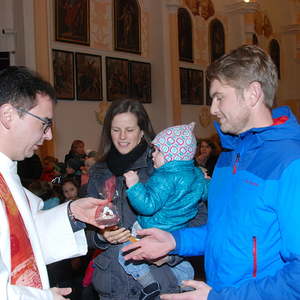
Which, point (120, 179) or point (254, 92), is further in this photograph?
point (120, 179)

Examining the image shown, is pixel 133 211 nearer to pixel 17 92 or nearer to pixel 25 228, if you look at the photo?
pixel 25 228

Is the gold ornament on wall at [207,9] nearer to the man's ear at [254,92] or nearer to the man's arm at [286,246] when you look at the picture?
the man's ear at [254,92]

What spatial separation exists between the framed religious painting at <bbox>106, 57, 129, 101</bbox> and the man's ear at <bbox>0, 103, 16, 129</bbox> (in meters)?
10.1

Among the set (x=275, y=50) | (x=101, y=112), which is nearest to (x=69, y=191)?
(x=101, y=112)

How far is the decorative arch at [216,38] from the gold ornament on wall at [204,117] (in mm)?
1858

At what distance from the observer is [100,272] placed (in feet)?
10.8

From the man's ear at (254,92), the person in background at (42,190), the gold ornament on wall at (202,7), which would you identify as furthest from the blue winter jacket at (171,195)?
the gold ornament on wall at (202,7)

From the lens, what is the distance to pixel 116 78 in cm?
1271

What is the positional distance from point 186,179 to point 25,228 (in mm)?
1239

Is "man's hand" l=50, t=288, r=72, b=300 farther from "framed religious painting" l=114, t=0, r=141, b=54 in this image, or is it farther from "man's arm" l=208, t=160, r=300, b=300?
"framed religious painting" l=114, t=0, r=141, b=54

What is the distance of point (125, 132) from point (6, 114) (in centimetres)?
128

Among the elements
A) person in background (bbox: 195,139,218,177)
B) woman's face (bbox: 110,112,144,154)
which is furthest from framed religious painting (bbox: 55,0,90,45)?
woman's face (bbox: 110,112,144,154)

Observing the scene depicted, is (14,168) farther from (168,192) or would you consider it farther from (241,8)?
(241,8)

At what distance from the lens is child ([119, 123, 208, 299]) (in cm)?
317
